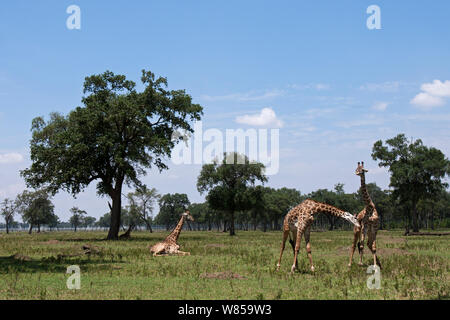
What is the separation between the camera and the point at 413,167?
56406 mm

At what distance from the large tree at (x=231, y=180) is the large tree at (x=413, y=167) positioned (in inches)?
694

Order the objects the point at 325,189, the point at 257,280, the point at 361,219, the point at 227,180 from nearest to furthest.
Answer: the point at 257,280
the point at 361,219
the point at 227,180
the point at 325,189

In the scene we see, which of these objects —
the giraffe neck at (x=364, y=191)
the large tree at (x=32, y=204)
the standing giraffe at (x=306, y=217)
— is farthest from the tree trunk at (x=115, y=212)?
the large tree at (x=32, y=204)

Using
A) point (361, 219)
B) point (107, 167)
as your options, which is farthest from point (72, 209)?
point (361, 219)

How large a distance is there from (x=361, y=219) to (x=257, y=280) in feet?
18.8

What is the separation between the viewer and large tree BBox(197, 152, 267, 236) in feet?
192

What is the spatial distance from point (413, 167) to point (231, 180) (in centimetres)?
2511

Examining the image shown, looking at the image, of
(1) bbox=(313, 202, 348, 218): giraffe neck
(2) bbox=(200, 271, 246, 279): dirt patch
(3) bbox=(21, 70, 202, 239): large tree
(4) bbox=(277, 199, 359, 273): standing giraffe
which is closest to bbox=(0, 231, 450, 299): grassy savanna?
(2) bbox=(200, 271, 246, 279): dirt patch

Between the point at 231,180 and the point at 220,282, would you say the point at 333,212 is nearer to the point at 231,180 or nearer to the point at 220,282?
the point at 220,282

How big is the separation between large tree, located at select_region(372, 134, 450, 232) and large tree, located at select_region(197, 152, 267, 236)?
17636 millimetres

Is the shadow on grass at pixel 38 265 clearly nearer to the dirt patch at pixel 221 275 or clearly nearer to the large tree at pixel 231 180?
the dirt patch at pixel 221 275

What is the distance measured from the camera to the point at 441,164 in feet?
181

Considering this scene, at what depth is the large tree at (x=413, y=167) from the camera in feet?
183
